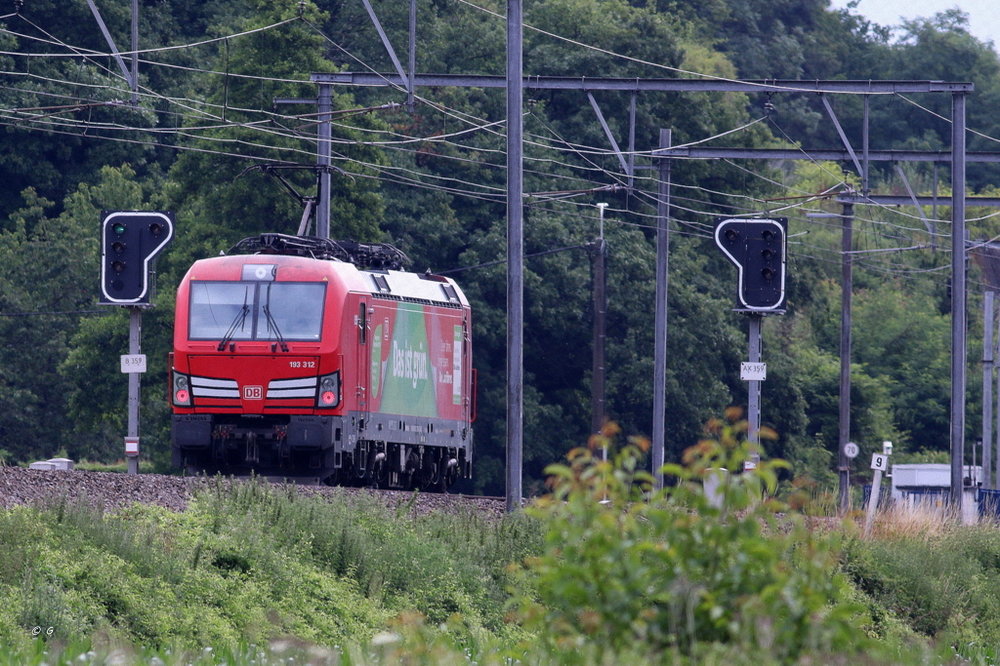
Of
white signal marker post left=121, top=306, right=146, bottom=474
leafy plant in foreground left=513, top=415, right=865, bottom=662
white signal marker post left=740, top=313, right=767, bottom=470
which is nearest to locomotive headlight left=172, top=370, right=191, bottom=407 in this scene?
white signal marker post left=121, top=306, right=146, bottom=474

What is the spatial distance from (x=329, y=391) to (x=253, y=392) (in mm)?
1044

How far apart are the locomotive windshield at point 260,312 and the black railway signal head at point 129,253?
140 cm

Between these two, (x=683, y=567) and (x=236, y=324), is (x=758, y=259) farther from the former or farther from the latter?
(x=683, y=567)

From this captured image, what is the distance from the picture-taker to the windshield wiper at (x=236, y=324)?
25.4 m

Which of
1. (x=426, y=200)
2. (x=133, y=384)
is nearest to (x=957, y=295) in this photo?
(x=133, y=384)

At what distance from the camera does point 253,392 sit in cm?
2530

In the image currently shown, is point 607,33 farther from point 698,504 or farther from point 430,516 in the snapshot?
point 698,504

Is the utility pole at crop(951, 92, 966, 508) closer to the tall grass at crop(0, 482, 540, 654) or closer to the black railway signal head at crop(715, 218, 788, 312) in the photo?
the black railway signal head at crop(715, 218, 788, 312)

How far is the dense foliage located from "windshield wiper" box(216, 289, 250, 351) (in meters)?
17.5

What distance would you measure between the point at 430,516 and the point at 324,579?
418 centimetres

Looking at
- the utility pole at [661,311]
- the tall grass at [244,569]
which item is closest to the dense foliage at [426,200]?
the utility pole at [661,311]

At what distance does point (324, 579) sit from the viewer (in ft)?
52.0

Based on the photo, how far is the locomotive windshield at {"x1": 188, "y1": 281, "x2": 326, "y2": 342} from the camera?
83.2ft

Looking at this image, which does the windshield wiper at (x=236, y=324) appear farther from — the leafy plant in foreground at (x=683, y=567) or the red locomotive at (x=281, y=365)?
the leafy plant in foreground at (x=683, y=567)
